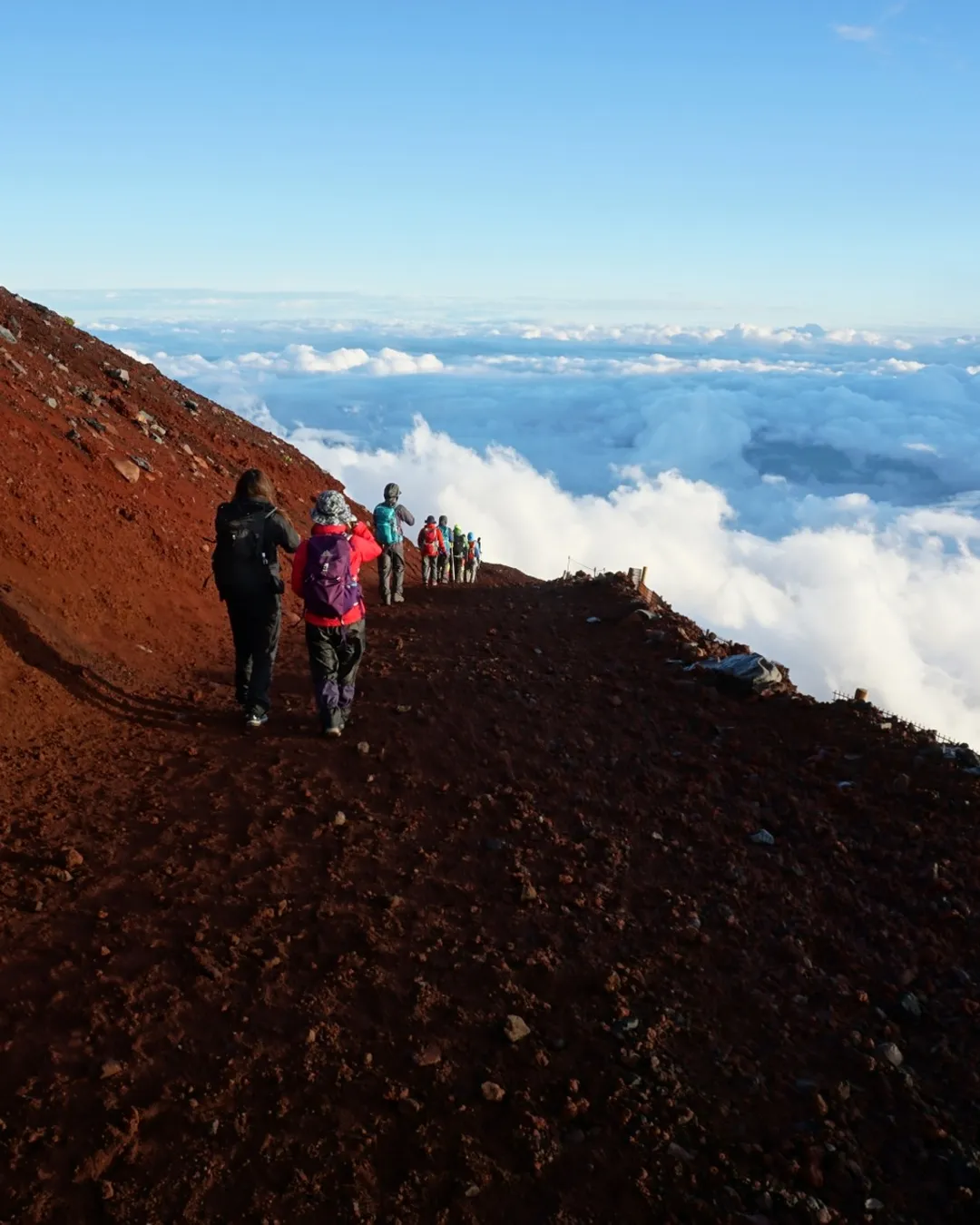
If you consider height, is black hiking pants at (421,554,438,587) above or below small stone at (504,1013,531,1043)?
below

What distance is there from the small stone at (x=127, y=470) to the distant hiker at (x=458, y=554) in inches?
311

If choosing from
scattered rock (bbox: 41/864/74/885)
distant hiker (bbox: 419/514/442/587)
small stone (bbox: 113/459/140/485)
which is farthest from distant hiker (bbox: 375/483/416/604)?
scattered rock (bbox: 41/864/74/885)

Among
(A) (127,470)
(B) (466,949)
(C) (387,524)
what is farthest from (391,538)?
(B) (466,949)

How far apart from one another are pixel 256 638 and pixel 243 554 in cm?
78

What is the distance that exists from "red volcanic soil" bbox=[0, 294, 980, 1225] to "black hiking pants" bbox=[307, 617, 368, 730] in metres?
0.32

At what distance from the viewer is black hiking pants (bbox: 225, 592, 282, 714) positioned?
7.53 meters

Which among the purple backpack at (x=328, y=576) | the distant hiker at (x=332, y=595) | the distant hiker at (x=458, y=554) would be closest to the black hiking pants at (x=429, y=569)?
the distant hiker at (x=458, y=554)

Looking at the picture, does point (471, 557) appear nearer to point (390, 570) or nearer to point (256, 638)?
point (390, 570)

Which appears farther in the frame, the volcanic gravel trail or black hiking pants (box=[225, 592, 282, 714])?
black hiking pants (box=[225, 592, 282, 714])

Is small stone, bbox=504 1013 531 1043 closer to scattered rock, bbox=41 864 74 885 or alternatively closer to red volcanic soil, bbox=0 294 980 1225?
red volcanic soil, bbox=0 294 980 1225

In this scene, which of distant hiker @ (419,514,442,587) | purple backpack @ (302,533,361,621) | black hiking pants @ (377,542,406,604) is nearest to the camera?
purple backpack @ (302,533,361,621)

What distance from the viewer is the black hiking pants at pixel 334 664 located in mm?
7309

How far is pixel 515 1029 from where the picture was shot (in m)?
4.15

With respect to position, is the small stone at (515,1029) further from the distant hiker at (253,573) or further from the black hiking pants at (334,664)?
the distant hiker at (253,573)
